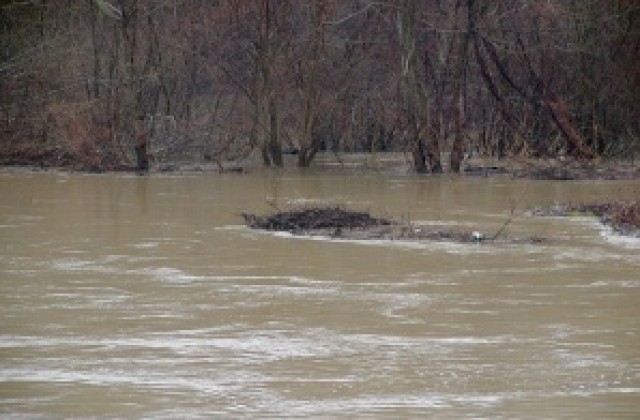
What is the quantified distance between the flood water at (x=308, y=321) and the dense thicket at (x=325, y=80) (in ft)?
44.5

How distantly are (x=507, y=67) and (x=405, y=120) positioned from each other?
3.21 meters

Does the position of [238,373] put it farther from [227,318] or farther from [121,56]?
[121,56]

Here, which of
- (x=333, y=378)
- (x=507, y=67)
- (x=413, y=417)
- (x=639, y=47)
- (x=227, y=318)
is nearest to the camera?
(x=413, y=417)

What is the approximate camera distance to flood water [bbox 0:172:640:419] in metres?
10.6

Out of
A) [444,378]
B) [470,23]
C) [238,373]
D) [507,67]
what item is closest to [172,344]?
[238,373]

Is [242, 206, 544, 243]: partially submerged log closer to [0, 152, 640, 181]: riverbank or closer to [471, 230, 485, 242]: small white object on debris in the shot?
[471, 230, 485, 242]: small white object on debris

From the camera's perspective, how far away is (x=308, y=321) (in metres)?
14.1

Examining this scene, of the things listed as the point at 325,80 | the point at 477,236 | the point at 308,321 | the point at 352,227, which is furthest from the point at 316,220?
the point at 325,80

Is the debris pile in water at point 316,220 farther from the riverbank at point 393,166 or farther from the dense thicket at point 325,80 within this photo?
the dense thicket at point 325,80

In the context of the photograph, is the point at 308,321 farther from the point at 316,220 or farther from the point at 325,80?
the point at 325,80

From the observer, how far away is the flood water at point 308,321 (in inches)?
418

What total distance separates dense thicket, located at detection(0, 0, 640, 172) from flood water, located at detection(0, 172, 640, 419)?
44.5 feet

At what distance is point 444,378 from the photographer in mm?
11328

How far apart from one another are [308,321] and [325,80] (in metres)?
27.5
